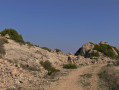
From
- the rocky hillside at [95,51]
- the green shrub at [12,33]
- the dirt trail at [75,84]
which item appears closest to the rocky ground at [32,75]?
the dirt trail at [75,84]

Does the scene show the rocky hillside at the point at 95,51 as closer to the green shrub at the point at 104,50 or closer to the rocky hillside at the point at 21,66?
the green shrub at the point at 104,50

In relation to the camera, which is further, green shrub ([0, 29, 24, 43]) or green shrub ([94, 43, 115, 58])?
green shrub ([94, 43, 115, 58])

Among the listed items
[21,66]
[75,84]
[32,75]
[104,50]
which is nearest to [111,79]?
[75,84]

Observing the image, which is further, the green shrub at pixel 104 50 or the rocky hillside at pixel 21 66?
the green shrub at pixel 104 50

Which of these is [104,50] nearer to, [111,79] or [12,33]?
[12,33]

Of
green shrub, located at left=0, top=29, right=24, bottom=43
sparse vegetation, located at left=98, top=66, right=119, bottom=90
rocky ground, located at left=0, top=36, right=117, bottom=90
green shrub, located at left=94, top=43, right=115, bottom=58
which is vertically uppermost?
green shrub, located at left=0, top=29, right=24, bottom=43

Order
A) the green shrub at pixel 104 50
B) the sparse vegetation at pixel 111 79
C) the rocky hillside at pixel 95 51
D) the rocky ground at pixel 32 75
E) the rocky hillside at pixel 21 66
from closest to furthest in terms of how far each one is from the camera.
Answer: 1. the sparse vegetation at pixel 111 79
2. the rocky ground at pixel 32 75
3. the rocky hillside at pixel 21 66
4. the rocky hillside at pixel 95 51
5. the green shrub at pixel 104 50

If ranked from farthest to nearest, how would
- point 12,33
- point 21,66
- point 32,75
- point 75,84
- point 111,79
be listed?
point 12,33, point 21,66, point 32,75, point 111,79, point 75,84

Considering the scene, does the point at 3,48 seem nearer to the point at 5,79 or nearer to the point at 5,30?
the point at 5,79

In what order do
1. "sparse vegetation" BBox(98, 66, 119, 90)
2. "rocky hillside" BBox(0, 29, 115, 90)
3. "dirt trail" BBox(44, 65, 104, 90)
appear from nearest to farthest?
"sparse vegetation" BBox(98, 66, 119, 90) < "dirt trail" BBox(44, 65, 104, 90) < "rocky hillside" BBox(0, 29, 115, 90)

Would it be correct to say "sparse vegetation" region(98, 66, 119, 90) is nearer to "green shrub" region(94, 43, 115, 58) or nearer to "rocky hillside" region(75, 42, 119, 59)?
"rocky hillside" region(75, 42, 119, 59)

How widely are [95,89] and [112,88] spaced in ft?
4.35

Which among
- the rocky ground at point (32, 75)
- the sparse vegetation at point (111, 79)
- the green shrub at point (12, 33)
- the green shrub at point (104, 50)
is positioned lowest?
the sparse vegetation at point (111, 79)

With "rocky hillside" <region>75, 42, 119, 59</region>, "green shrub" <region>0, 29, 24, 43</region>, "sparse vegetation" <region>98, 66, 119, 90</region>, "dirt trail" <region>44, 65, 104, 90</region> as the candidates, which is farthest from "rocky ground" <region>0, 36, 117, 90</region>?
"rocky hillside" <region>75, 42, 119, 59</region>
